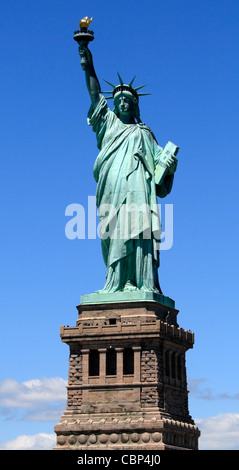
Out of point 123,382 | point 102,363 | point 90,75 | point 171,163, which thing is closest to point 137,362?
point 123,382

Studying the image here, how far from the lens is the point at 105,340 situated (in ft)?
196

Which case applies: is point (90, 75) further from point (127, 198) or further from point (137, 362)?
point (137, 362)

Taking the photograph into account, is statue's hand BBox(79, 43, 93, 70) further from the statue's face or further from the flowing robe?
the statue's face

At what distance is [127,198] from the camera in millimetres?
62062

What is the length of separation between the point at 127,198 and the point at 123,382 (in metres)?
8.60

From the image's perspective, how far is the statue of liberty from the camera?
6128 cm

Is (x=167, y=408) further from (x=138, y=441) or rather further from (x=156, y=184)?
(x=156, y=184)

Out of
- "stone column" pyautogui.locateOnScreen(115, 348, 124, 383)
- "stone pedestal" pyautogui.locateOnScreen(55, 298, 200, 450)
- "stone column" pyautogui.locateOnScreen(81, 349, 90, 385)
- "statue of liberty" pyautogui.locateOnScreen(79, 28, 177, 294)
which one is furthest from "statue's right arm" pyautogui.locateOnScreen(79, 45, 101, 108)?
"stone column" pyautogui.locateOnScreen(115, 348, 124, 383)

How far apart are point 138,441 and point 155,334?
4.68 metres

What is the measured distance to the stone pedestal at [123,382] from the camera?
5816 cm
